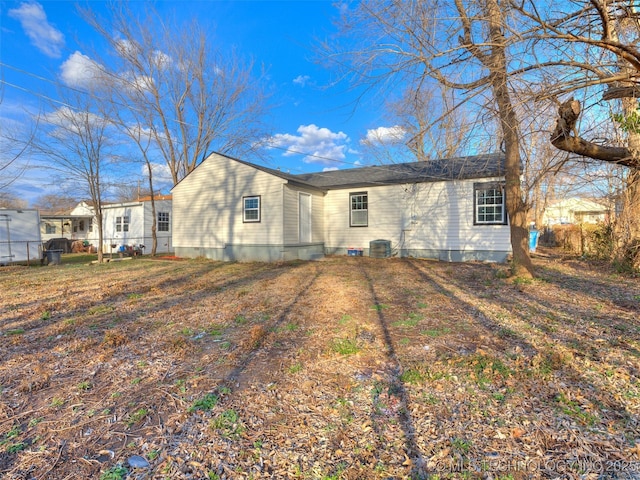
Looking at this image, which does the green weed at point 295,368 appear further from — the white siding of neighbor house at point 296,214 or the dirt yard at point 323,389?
the white siding of neighbor house at point 296,214

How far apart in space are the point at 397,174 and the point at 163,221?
14.4 meters

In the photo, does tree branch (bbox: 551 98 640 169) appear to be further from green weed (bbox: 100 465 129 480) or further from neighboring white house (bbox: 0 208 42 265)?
neighboring white house (bbox: 0 208 42 265)

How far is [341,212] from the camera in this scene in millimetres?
14508

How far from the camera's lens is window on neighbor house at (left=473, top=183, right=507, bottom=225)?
11.3 m

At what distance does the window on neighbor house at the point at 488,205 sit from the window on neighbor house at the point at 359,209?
4.20 m

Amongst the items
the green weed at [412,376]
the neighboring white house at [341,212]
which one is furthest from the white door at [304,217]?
the green weed at [412,376]

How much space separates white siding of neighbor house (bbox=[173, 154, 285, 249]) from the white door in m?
Result: 1.30

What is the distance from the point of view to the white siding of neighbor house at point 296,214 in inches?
488

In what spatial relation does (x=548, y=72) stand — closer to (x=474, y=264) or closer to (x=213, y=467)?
(x=213, y=467)

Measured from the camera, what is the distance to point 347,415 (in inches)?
98.5

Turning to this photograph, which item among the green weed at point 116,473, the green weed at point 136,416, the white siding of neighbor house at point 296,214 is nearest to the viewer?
the green weed at point 116,473

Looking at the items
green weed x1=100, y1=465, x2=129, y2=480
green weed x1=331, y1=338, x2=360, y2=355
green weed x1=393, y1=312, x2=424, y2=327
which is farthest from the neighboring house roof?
green weed x1=100, y1=465, x2=129, y2=480

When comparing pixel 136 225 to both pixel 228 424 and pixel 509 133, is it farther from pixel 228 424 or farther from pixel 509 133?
pixel 228 424

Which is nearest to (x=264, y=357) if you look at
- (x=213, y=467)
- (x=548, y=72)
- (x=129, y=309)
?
(x=213, y=467)
